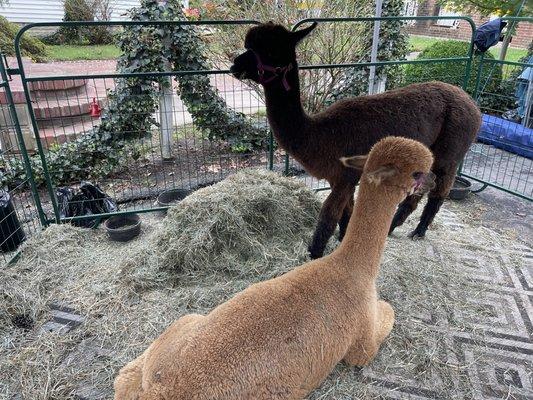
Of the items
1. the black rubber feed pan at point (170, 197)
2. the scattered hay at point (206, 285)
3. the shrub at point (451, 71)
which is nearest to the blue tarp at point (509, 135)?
the shrub at point (451, 71)

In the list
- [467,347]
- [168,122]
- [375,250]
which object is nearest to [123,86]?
[168,122]

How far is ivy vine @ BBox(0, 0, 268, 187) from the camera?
475 centimetres

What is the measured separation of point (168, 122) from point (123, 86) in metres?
0.69

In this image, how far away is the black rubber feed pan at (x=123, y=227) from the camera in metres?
3.64

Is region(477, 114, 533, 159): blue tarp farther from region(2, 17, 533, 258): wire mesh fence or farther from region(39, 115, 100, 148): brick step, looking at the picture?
region(39, 115, 100, 148): brick step

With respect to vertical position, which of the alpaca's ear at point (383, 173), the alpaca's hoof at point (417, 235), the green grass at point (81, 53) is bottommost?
the alpaca's hoof at point (417, 235)

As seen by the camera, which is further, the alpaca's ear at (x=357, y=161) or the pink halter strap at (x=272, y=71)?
the pink halter strap at (x=272, y=71)

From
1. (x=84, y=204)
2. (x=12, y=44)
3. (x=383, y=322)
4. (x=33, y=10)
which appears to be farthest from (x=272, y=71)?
(x=33, y=10)

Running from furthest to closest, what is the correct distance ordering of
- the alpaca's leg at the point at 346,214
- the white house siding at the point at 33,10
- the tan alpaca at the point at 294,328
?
the white house siding at the point at 33,10 → the alpaca's leg at the point at 346,214 → the tan alpaca at the point at 294,328

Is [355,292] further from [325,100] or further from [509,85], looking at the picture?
[509,85]

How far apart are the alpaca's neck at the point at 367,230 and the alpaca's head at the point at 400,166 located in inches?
2.5

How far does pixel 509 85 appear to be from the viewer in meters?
6.95

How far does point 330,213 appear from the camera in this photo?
117 inches

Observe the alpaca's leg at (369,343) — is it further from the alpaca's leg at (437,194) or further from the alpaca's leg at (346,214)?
the alpaca's leg at (437,194)
